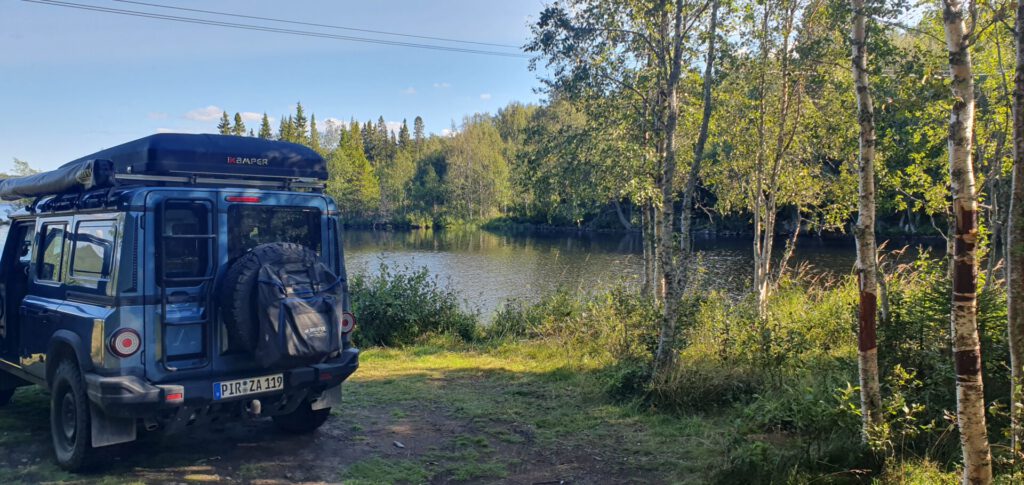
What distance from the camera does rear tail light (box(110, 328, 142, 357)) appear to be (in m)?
4.53

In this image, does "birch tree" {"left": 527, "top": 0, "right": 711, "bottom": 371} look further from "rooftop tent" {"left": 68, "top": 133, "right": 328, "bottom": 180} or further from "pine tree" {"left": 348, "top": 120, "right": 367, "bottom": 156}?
"pine tree" {"left": 348, "top": 120, "right": 367, "bottom": 156}

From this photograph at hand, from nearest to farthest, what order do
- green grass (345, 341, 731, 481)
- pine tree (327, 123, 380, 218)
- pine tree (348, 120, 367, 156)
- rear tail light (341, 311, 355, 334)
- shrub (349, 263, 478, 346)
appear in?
green grass (345, 341, 731, 481), rear tail light (341, 311, 355, 334), shrub (349, 263, 478, 346), pine tree (327, 123, 380, 218), pine tree (348, 120, 367, 156)

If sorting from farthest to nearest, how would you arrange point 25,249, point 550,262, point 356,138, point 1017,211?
point 356,138 → point 550,262 → point 25,249 → point 1017,211

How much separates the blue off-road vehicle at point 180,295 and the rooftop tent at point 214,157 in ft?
0.04

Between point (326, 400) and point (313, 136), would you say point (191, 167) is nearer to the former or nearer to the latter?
point (326, 400)

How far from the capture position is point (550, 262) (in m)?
34.0

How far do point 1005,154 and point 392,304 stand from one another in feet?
33.2

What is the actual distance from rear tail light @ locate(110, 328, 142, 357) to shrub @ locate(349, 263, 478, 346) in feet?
24.0

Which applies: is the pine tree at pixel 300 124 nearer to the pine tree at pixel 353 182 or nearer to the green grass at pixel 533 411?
the pine tree at pixel 353 182

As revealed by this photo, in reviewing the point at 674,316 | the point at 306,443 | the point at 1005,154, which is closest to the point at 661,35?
the point at 674,316

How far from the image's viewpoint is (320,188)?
19.9 ft

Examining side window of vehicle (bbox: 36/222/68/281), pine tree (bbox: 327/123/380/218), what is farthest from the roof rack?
pine tree (bbox: 327/123/380/218)

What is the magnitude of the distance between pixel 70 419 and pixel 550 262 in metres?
29.4

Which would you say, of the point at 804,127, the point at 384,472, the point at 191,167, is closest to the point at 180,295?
the point at 191,167
